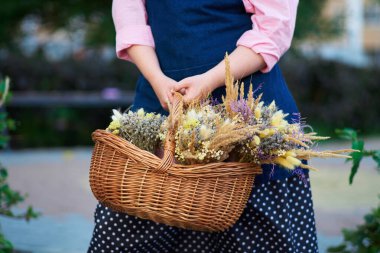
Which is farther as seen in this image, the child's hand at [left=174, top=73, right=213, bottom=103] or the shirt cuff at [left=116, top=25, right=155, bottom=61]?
the shirt cuff at [left=116, top=25, right=155, bottom=61]

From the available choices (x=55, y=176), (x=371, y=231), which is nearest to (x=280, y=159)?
(x=371, y=231)

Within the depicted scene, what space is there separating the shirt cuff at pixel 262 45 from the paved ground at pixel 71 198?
98.8 inches

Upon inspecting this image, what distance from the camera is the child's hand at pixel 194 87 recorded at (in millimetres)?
2361

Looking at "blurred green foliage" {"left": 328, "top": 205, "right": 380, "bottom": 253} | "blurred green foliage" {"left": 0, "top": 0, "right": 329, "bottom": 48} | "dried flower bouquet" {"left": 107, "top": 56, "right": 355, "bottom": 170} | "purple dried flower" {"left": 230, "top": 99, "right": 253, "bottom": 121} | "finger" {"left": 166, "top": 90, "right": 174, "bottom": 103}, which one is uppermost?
"blurred green foliage" {"left": 0, "top": 0, "right": 329, "bottom": 48}

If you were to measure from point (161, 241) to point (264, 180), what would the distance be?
0.42 metres

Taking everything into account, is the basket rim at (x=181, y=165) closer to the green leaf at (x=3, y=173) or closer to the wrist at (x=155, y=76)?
the wrist at (x=155, y=76)

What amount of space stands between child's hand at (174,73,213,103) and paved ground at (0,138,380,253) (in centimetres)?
247

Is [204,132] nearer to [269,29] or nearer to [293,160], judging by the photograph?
[293,160]

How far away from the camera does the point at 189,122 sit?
7.02ft

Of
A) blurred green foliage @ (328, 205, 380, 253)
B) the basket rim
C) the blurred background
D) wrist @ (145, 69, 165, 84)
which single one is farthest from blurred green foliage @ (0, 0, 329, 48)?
the basket rim

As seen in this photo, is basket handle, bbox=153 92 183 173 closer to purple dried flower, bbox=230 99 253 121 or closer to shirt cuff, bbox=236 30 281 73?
purple dried flower, bbox=230 99 253 121

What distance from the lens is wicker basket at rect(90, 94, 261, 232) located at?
7.09 ft

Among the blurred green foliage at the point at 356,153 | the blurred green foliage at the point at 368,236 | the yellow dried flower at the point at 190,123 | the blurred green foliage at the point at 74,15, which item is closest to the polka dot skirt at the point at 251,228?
the yellow dried flower at the point at 190,123

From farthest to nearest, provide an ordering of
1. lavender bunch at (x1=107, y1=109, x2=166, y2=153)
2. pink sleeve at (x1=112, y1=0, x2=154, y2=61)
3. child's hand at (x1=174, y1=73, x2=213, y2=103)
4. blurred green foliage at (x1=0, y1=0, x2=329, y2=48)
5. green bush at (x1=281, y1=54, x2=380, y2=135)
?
blurred green foliage at (x1=0, y1=0, x2=329, y2=48) < green bush at (x1=281, y1=54, x2=380, y2=135) < pink sleeve at (x1=112, y1=0, x2=154, y2=61) < child's hand at (x1=174, y1=73, x2=213, y2=103) < lavender bunch at (x1=107, y1=109, x2=166, y2=153)
